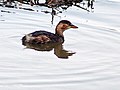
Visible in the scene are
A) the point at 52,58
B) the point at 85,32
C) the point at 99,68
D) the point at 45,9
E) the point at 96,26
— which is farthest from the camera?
the point at 45,9

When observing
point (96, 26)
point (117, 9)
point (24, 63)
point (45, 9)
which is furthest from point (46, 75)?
point (117, 9)

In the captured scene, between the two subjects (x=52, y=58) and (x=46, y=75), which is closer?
(x=46, y=75)

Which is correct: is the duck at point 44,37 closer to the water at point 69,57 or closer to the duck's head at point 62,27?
the duck's head at point 62,27

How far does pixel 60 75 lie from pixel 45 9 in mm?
7111

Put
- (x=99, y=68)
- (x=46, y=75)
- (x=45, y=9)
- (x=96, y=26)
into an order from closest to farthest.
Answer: (x=46, y=75) < (x=99, y=68) < (x=96, y=26) < (x=45, y=9)

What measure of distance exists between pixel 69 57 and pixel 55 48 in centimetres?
109

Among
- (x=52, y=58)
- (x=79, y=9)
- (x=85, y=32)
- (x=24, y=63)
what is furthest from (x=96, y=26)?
(x=24, y=63)

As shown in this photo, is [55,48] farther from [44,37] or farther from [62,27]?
[62,27]

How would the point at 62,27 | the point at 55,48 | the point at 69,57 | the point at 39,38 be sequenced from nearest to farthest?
the point at 69,57 < the point at 39,38 < the point at 55,48 < the point at 62,27

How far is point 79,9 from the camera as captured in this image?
1605 cm

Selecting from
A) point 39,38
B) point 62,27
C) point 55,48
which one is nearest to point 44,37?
point 39,38

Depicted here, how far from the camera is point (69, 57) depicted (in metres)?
10.4

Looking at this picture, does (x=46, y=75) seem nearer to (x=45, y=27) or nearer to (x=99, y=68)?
(x=99, y=68)

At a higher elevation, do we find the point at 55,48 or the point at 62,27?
the point at 62,27
